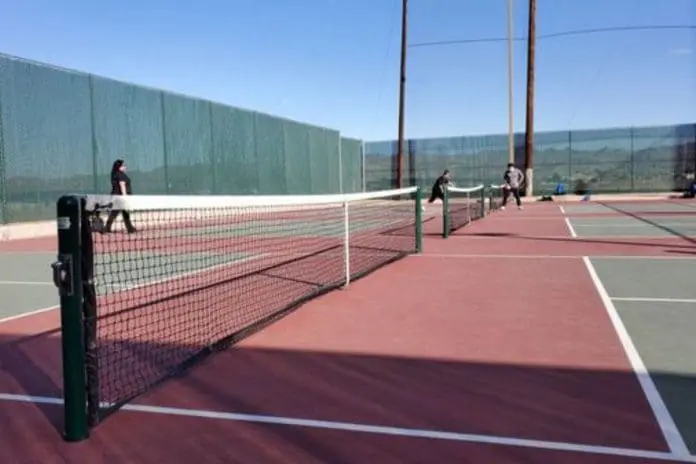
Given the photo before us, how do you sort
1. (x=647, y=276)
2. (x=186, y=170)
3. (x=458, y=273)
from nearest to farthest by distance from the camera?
(x=647, y=276)
(x=458, y=273)
(x=186, y=170)

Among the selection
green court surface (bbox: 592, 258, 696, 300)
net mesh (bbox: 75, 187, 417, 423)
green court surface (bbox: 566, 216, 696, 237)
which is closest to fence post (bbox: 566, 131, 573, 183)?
green court surface (bbox: 566, 216, 696, 237)

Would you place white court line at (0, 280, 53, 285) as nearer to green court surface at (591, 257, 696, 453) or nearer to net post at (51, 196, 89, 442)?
net post at (51, 196, 89, 442)

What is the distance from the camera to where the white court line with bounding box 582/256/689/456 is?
3.54 metres

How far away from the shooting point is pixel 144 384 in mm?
4605

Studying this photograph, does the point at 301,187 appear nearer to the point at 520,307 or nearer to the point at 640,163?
the point at 640,163

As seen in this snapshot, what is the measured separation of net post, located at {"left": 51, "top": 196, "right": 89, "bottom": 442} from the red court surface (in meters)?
0.15

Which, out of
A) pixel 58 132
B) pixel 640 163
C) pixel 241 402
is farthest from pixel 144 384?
pixel 640 163

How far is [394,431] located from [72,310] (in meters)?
1.90

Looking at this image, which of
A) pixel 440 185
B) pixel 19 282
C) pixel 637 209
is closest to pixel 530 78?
pixel 637 209

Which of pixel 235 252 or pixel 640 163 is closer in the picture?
pixel 235 252

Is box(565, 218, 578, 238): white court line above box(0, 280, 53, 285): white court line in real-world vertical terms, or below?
above

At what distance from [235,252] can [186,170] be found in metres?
13.3

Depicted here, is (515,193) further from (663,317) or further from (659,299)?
(663,317)

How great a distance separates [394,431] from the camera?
3.77 meters
